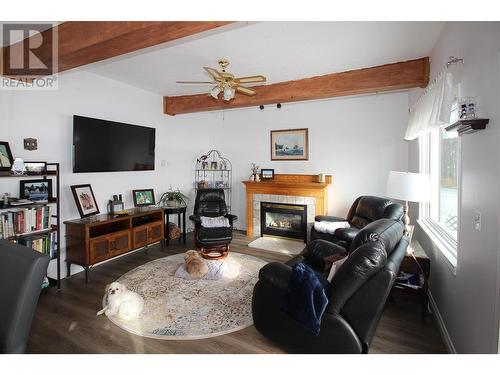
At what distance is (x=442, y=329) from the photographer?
7.28 feet

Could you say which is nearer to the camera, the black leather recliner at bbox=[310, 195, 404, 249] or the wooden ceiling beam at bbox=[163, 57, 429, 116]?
the wooden ceiling beam at bbox=[163, 57, 429, 116]

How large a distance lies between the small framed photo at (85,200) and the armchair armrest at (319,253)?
2990mm

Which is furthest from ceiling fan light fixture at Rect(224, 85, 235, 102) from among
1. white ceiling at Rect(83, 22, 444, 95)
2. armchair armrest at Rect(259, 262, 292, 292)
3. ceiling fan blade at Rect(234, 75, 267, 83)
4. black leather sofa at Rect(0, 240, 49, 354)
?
black leather sofa at Rect(0, 240, 49, 354)

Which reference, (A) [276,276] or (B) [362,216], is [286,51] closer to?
(A) [276,276]

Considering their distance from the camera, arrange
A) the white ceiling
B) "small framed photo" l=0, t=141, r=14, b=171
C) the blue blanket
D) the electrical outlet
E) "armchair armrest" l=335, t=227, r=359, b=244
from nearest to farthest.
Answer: the electrical outlet, the blue blanket, the white ceiling, "small framed photo" l=0, t=141, r=14, b=171, "armchair armrest" l=335, t=227, r=359, b=244

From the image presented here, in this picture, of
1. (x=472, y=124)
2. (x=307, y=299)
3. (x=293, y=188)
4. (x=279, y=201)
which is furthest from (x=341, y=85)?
(x=307, y=299)

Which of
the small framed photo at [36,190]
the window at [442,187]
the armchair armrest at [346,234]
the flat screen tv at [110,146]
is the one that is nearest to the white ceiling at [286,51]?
the flat screen tv at [110,146]

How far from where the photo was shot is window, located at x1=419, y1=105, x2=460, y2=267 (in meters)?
2.43

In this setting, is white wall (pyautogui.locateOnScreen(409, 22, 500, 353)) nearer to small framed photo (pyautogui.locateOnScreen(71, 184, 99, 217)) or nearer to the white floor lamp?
the white floor lamp

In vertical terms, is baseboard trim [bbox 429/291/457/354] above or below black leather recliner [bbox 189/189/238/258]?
below

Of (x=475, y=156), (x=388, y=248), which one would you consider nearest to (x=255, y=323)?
(x=388, y=248)

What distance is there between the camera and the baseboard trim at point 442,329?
200 cm

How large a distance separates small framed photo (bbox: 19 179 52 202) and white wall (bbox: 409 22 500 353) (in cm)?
402
